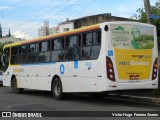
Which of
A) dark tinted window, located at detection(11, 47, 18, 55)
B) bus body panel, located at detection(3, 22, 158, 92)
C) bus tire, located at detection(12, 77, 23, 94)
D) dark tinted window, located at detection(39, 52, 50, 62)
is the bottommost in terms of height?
bus tire, located at detection(12, 77, 23, 94)

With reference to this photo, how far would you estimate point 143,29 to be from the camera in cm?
1566

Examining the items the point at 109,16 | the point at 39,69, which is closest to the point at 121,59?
the point at 39,69

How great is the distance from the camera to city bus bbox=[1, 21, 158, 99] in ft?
48.9

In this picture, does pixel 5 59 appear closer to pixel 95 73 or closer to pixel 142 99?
pixel 95 73

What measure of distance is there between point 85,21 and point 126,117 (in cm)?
3046

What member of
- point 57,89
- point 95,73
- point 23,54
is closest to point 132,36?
point 95,73

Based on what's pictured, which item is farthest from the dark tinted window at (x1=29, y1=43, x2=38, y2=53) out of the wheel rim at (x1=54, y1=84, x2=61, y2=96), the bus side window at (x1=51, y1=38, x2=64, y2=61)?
the wheel rim at (x1=54, y1=84, x2=61, y2=96)

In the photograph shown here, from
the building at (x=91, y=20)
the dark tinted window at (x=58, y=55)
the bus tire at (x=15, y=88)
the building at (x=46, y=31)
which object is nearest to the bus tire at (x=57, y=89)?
the dark tinted window at (x=58, y=55)

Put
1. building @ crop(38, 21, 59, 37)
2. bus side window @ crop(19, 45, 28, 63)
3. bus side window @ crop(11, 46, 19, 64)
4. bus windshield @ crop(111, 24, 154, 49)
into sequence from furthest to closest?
building @ crop(38, 21, 59, 37)
bus side window @ crop(11, 46, 19, 64)
bus side window @ crop(19, 45, 28, 63)
bus windshield @ crop(111, 24, 154, 49)

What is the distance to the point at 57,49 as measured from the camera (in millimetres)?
18172

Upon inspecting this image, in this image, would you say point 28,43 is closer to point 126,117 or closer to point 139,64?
point 139,64

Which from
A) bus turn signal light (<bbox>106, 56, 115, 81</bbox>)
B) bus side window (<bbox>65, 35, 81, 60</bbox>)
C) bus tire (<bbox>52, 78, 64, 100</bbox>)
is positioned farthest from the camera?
bus tire (<bbox>52, 78, 64, 100</bbox>)

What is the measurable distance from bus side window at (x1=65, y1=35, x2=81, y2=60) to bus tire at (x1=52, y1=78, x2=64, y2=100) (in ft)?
4.32

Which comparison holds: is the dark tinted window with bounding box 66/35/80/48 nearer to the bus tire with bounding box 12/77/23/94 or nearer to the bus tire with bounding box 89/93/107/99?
the bus tire with bounding box 89/93/107/99
